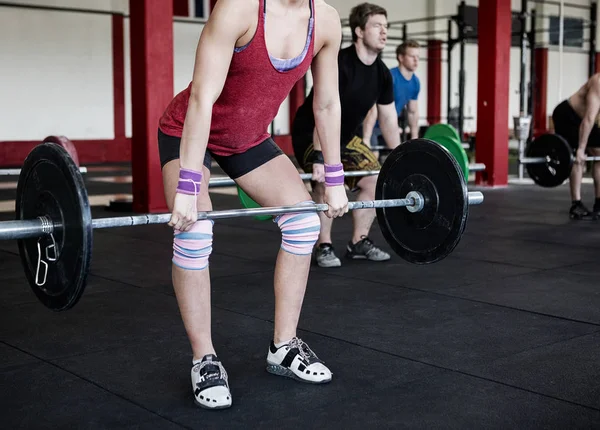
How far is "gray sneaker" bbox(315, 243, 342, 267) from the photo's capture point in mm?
3484

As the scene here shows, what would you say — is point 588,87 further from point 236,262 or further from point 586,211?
point 236,262

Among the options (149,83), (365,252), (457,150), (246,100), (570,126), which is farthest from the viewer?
(149,83)

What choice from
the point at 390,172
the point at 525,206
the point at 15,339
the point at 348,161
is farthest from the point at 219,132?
the point at 525,206

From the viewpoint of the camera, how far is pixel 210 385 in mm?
1769

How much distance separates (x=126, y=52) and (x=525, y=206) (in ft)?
26.1

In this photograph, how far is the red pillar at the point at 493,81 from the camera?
694cm

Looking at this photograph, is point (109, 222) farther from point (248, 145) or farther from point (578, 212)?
point (578, 212)

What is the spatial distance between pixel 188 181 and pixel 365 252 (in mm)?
2057

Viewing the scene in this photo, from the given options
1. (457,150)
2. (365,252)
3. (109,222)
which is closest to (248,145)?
(109,222)

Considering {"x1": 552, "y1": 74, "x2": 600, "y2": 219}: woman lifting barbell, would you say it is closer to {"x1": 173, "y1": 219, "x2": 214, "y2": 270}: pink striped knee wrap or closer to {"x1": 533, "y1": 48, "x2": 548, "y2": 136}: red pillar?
{"x1": 173, "y1": 219, "x2": 214, "y2": 270}: pink striped knee wrap

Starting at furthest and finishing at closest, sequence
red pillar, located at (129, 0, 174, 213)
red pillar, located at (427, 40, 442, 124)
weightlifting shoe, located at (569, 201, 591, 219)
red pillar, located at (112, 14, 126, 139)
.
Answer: red pillar, located at (427, 40, 442, 124) → red pillar, located at (112, 14, 126, 139) → red pillar, located at (129, 0, 174, 213) → weightlifting shoe, located at (569, 201, 591, 219)

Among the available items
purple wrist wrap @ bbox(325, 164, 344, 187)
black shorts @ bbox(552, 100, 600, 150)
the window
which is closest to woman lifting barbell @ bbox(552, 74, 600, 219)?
black shorts @ bbox(552, 100, 600, 150)

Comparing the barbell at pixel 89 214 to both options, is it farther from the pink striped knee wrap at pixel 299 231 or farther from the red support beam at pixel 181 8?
the red support beam at pixel 181 8

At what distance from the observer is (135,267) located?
138 inches
